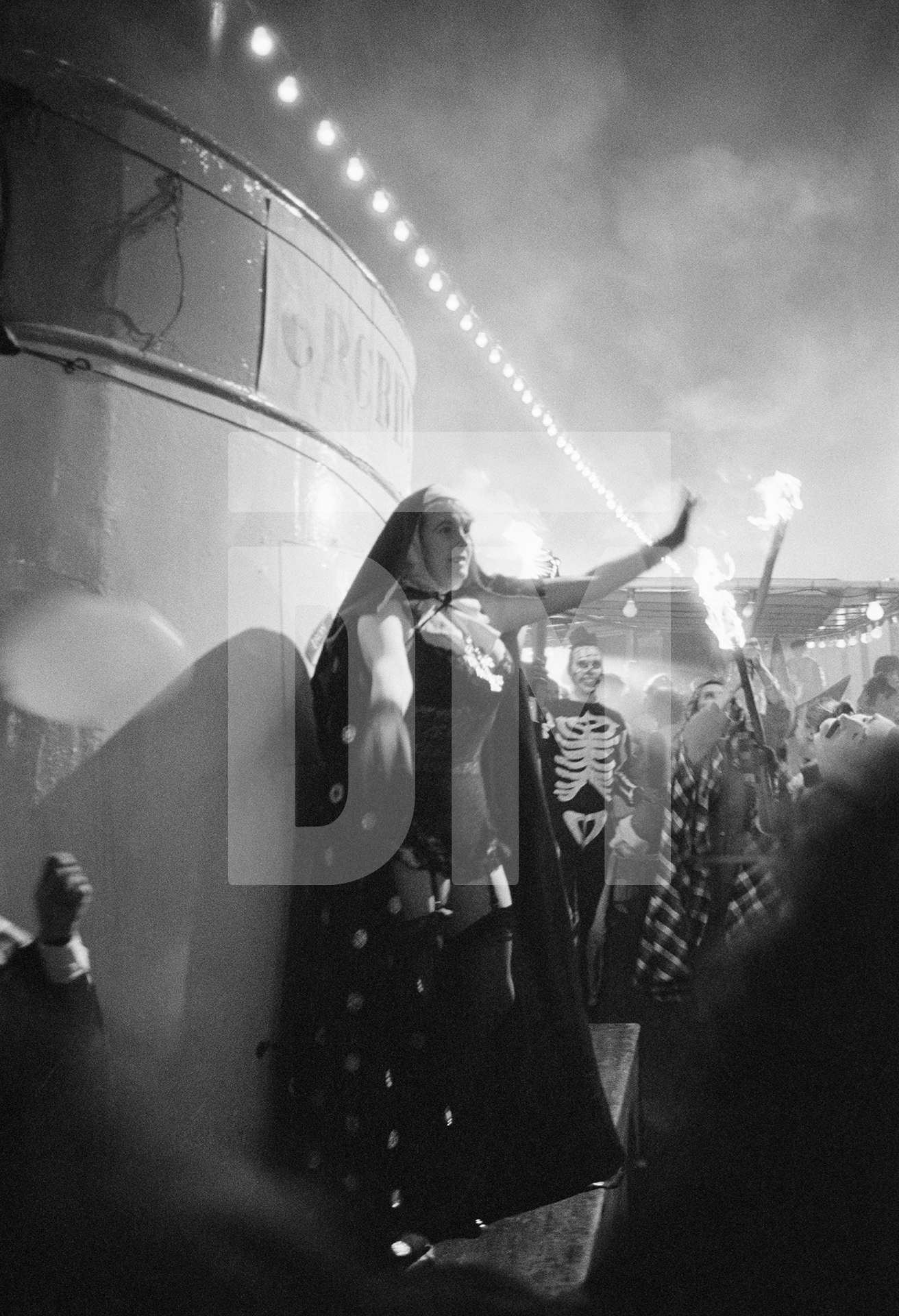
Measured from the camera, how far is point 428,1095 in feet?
7.87

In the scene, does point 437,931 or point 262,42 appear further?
point 262,42

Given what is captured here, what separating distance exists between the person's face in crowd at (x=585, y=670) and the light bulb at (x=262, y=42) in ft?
11.7

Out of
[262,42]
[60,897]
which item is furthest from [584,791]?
[262,42]

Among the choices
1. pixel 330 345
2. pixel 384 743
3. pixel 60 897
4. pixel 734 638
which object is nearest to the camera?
pixel 60 897

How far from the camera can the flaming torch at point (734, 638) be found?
4.28 m

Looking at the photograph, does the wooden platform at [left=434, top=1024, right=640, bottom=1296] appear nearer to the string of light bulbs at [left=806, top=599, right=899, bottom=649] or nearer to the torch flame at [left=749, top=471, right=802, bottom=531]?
the torch flame at [left=749, top=471, right=802, bottom=531]

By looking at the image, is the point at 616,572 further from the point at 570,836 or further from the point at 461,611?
the point at 570,836

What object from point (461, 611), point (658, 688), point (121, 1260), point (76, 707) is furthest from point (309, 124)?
point (658, 688)

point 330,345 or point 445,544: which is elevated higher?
point 330,345

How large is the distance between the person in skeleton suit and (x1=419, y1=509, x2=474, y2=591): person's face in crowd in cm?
241

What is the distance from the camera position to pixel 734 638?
4.46 meters

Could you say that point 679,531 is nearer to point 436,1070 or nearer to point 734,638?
point 436,1070

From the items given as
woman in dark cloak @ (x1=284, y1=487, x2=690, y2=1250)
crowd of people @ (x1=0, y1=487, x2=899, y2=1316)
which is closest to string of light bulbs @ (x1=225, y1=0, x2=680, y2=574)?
woman in dark cloak @ (x1=284, y1=487, x2=690, y2=1250)

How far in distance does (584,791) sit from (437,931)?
2.82 metres
